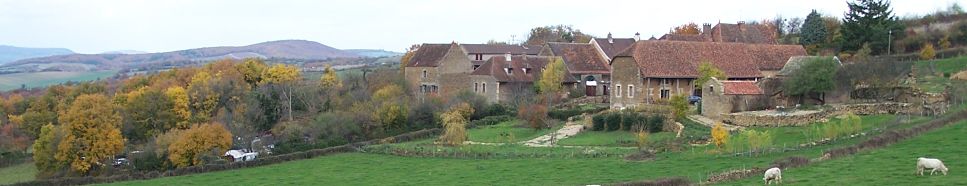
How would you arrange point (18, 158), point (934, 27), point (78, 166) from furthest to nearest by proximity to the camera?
point (934, 27), point (18, 158), point (78, 166)

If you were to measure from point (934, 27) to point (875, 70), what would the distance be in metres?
28.8

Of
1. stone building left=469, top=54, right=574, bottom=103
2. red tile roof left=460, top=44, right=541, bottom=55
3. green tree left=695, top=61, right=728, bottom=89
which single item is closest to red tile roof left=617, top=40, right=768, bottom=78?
green tree left=695, top=61, right=728, bottom=89

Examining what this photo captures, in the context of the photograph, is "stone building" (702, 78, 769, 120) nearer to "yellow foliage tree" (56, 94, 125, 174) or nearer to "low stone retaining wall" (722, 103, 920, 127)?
"low stone retaining wall" (722, 103, 920, 127)

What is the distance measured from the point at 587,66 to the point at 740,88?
20.6 metres

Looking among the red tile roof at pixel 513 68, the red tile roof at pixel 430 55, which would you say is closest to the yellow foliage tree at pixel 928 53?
the red tile roof at pixel 513 68

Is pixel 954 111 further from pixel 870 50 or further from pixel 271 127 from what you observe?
pixel 271 127

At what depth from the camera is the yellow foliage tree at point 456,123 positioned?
4638 cm

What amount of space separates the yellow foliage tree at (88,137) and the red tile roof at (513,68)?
962 inches

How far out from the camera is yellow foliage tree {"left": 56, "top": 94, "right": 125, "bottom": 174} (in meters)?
51.7

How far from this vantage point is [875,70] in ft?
153

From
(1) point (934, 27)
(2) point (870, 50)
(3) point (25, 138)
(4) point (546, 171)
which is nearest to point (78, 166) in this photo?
(3) point (25, 138)

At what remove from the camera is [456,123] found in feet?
161

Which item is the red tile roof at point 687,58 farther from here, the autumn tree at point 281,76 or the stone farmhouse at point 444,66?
the autumn tree at point 281,76

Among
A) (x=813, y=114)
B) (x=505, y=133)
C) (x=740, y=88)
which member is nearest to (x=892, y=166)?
(x=813, y=114)
